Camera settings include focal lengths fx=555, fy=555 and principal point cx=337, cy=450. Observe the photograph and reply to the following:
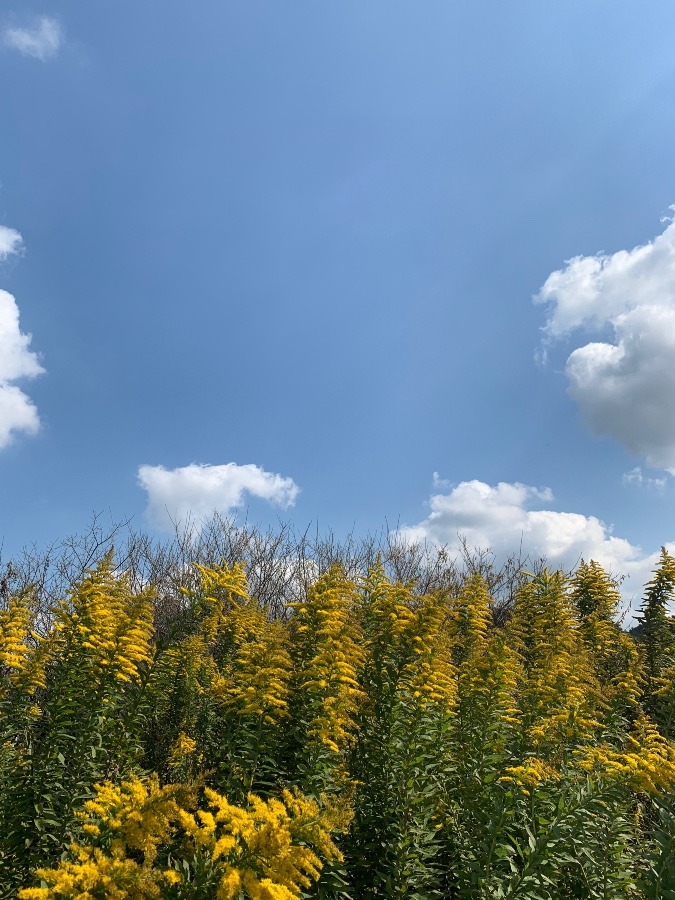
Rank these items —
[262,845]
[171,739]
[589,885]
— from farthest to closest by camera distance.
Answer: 1. [171,739]
2. [589,885]
3. [262,845]

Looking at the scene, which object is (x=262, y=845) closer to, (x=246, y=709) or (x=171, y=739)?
(x=246, y=709)

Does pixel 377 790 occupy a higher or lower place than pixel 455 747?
lower

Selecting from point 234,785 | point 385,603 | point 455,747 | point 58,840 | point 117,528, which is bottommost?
point 58,840

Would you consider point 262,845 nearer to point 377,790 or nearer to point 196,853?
point 196,853

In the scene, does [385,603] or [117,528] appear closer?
[385,603]

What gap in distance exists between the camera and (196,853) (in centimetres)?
304

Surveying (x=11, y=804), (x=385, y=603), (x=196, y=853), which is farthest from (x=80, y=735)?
(x=385, y=603)

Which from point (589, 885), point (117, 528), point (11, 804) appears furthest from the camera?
point (117, 528)

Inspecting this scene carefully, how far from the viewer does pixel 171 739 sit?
27.4 feet

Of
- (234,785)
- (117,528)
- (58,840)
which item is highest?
(117,528)

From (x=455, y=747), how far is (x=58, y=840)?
3628 mm

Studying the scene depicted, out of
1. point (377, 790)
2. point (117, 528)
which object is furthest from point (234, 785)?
point (117, 528)

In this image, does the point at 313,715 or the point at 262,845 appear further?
the point at 313,715

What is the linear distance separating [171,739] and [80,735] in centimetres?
383
